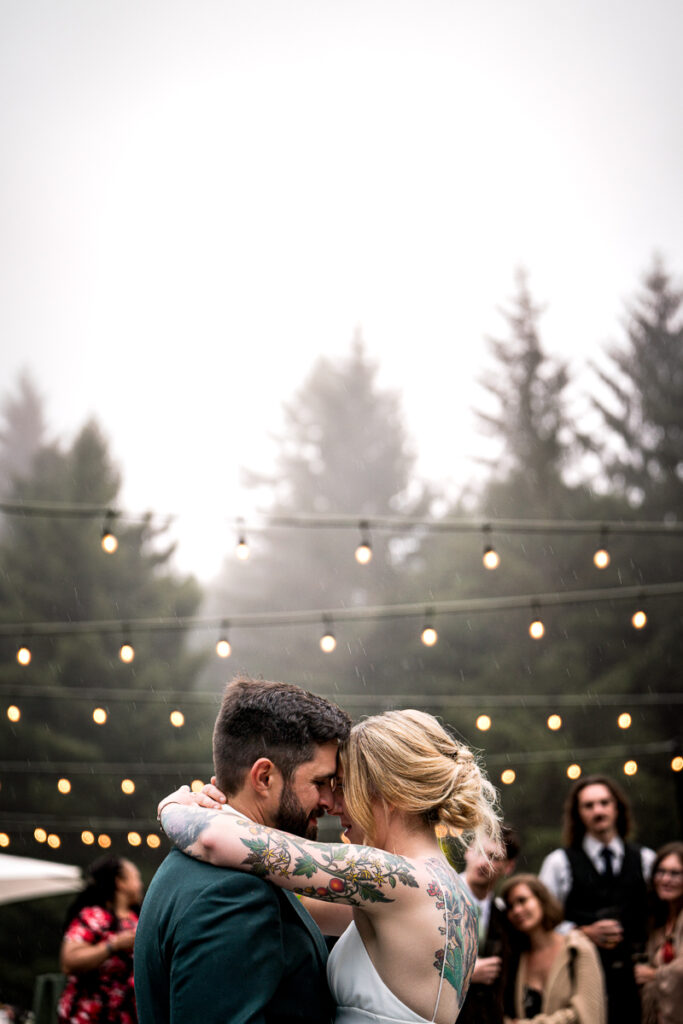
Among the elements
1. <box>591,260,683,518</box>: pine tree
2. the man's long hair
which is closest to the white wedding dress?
the man's long hair

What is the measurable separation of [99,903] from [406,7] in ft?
298

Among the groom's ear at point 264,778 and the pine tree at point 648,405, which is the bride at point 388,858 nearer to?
the groom's ear at point 264,778

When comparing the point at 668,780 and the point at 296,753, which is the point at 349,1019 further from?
the point at 668,780

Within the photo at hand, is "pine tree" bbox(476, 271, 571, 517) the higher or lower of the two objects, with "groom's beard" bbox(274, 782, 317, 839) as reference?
higher

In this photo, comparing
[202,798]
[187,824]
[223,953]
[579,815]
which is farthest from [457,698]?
[223,953]

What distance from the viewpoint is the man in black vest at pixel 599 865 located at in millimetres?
5246

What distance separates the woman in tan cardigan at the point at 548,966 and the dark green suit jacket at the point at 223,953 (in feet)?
8.85

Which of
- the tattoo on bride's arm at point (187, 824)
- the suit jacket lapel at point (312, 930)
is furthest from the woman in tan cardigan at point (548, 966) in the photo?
the tattoo on bride's arm at point (187, 824)

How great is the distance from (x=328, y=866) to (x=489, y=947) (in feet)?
9.69

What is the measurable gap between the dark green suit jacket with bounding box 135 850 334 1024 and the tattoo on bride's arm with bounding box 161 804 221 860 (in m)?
0.03

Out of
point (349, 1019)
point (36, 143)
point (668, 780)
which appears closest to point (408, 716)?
point (349, 1019)

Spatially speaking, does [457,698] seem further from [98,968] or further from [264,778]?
[264,778]

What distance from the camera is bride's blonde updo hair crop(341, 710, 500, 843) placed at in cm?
201

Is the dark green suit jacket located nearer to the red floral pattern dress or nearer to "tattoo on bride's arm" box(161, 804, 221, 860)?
"tattoo on bride's arm" box(161, 804, 221, 860)
